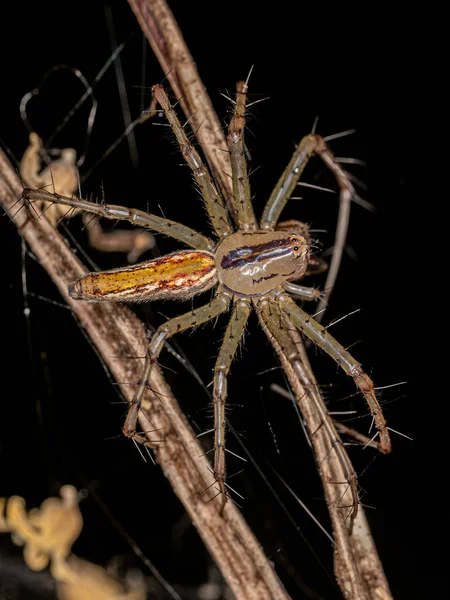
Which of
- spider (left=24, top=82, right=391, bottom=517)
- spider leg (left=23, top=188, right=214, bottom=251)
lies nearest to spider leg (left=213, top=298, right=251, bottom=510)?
spider (left=24, top=82, right=391, bottom=517)

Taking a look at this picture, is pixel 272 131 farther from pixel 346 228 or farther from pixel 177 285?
pixel 177 285

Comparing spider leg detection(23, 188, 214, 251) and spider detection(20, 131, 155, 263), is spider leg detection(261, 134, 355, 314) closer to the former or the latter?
spider leg detection(23, 188, 214, 251)

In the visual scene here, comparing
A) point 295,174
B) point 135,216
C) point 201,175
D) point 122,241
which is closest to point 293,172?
point 295,174

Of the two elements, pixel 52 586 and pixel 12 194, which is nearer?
pixel 12 194

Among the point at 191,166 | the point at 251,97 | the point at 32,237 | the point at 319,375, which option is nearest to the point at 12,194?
the point at 32,237

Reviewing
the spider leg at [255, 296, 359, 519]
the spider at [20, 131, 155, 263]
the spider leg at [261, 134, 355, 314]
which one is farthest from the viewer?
the spider at [20, 131, 155, 263]

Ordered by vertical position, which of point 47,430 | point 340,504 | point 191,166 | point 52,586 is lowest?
point 340,504

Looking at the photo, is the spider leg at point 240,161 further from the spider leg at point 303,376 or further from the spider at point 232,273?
the spider leg at point 303,376
